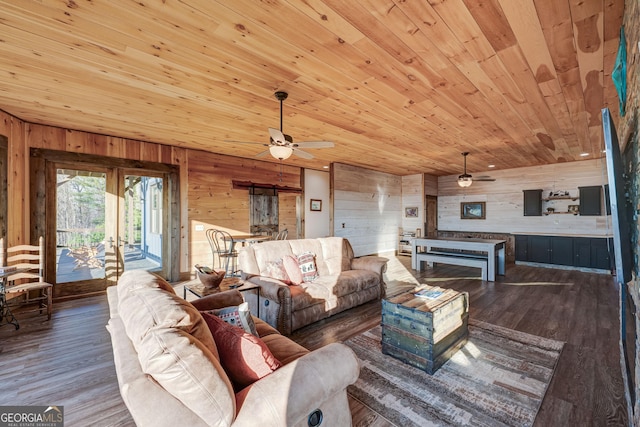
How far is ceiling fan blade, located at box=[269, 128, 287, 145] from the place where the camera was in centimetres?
315

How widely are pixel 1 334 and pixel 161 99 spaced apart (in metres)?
3.24

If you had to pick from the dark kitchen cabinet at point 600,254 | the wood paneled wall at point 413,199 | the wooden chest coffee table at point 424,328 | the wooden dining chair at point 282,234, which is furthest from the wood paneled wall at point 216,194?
the dark kitchen cabinet at point 600,254

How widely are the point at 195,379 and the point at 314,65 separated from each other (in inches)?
99.4

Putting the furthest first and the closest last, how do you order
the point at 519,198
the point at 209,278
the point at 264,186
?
the point at 519,198, the point at 264,186, the point at 209,278

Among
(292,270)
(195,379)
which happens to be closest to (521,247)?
(292,270)

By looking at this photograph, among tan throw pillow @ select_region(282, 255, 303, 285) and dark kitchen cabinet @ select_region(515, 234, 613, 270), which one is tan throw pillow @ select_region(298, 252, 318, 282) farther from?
dark kitchen cabinet @ select_region(515, 234, 613, 270)

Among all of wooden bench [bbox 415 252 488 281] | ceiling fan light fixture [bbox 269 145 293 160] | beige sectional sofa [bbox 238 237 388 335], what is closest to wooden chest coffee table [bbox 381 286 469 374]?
beige sectional sofa [bbox 238 237 388 335]

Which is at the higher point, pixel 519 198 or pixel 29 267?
pixel 519 198

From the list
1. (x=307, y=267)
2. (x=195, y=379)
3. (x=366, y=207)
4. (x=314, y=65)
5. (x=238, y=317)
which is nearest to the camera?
(x=195, y=379)

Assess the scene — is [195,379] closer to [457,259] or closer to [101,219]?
[101,219]

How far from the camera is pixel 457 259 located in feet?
19.7

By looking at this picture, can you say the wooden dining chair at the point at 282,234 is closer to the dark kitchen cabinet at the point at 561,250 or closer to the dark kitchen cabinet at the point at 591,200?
the dark kitchen cabinet at the point at 561,250

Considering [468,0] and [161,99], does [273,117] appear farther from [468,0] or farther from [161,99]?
[468,0]

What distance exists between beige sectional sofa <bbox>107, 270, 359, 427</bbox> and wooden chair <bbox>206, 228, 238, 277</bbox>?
4394 mm
